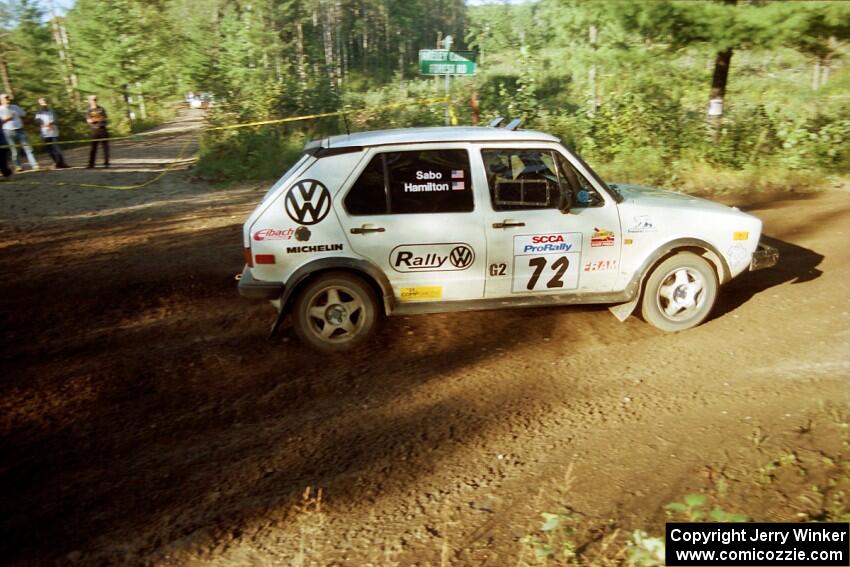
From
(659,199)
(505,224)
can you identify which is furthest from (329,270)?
(659,199)

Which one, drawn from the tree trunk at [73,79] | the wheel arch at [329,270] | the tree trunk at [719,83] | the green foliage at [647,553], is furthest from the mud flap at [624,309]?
the tree trunk at [73,79]

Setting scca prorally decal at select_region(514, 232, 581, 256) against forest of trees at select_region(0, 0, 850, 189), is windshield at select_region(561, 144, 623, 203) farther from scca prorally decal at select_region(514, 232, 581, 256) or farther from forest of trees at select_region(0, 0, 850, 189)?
forest of trees at select_region(0, 0, 850, 189)

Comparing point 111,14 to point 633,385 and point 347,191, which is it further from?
point 633,385

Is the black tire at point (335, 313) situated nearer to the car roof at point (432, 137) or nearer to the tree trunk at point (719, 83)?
the car roof at point (432, 137)

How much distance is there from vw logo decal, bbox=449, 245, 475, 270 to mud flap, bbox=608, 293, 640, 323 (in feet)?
5.18

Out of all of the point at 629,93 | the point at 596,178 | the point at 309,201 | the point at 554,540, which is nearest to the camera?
the point at 554,540

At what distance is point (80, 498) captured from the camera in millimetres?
3820

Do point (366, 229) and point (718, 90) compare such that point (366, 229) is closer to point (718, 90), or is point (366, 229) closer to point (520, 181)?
point (520, 181)

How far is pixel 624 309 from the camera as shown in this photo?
19.6 ft

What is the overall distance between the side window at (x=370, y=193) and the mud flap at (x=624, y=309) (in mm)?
2468

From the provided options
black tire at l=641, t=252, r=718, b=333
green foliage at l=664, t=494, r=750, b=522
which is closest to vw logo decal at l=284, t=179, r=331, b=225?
black tire at l=641, t=252, r=718, b=333

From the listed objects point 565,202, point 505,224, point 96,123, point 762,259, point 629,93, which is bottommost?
point 762,259

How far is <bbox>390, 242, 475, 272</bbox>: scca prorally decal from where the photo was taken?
556 cm

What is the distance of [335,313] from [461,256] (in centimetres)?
126
